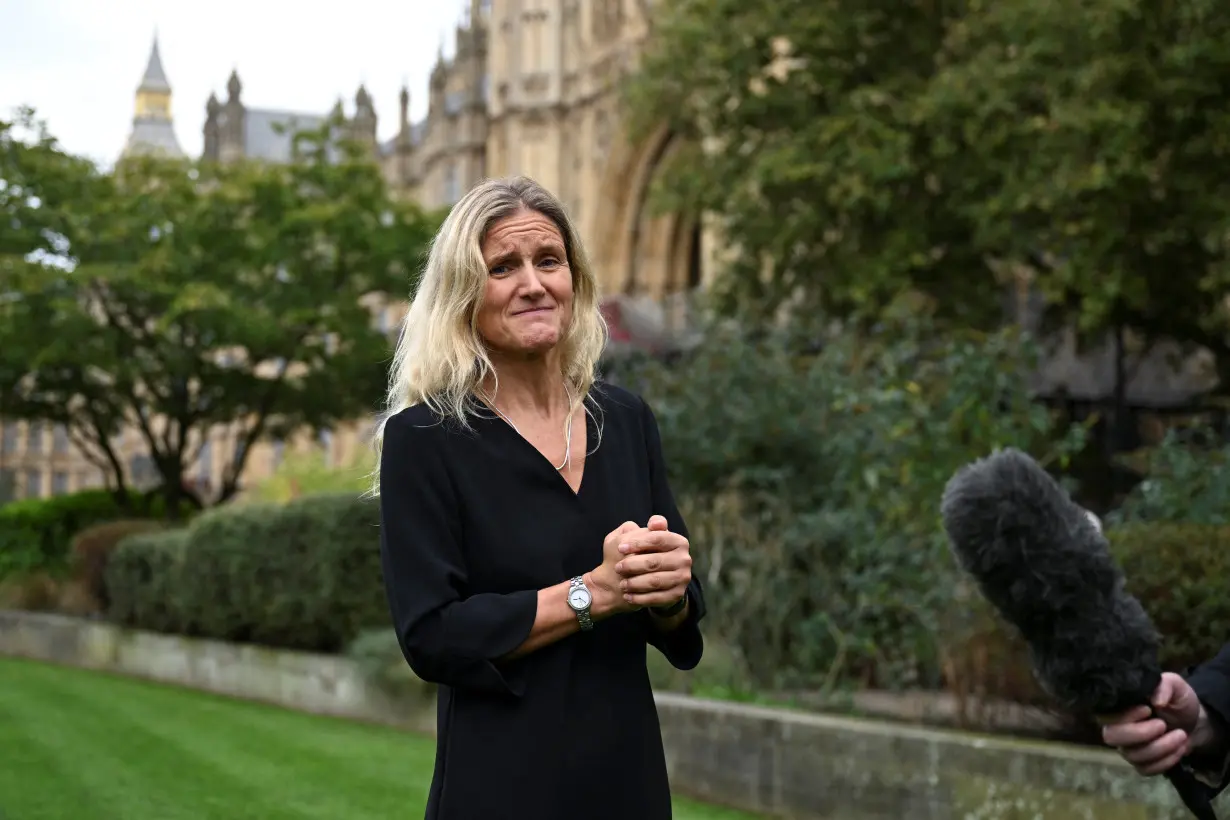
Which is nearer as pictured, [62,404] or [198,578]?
[198,578]

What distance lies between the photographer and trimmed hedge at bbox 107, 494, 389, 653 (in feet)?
43.5

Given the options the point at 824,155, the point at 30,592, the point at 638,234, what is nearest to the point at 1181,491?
the point at 824,155

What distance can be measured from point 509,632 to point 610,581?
191 mm

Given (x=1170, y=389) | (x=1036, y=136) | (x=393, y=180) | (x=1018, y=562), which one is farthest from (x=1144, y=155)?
(x=393, y=180)

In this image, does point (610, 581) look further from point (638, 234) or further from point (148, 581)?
point (638, 234)

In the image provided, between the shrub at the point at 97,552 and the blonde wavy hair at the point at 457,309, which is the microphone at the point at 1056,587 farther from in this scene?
the shrub at the point at 97,552

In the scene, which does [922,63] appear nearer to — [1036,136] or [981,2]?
[981,2]

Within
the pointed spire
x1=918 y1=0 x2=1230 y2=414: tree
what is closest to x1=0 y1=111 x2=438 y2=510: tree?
x1=918 y1=0 x2=1230 y2=414: tree

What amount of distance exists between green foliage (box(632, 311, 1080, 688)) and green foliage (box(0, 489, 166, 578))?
10943 mm

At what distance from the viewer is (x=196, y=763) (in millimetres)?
9211

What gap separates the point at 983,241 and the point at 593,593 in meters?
16.3

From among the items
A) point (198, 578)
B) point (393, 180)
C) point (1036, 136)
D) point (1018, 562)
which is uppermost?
point (393, 180)

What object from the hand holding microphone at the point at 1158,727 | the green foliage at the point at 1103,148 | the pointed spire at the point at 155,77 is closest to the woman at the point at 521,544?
the hand holding microphone at the point at 1158,727

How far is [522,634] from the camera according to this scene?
106 inches
